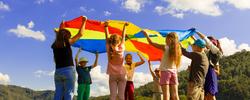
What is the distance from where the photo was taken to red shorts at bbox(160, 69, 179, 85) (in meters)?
7.44

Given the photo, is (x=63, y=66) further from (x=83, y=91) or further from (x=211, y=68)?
(x=83, y=91)

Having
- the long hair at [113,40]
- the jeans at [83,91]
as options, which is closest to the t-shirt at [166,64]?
the long hair at [113,40]

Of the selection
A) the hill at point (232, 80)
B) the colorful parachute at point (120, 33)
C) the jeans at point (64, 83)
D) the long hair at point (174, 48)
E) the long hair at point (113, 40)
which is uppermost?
the hill at point (232, 80)

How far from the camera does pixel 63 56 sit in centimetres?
659

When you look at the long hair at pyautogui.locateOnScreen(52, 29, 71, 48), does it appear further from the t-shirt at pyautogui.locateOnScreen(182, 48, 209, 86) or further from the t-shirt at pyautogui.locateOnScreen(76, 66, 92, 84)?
the t-shirt at pyautogui.locateOnScreen(76, 66, 92, 84)

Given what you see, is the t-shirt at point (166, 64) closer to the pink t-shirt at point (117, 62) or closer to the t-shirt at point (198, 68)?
the t-shirt at point (198, 68)

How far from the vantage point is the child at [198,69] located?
7855mm

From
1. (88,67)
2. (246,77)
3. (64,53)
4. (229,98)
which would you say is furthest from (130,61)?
(246,77)

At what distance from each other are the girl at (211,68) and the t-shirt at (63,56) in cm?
309

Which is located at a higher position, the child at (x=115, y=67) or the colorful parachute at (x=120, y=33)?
the colorful parachute at (x=120, y=33)

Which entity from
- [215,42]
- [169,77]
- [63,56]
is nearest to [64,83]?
[63,56]

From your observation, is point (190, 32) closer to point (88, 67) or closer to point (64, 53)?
point (88, 67)

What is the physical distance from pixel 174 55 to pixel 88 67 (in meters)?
3.79

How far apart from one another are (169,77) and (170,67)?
7.7 inches
